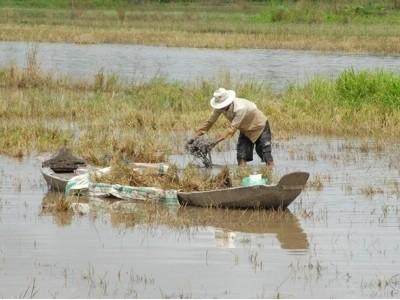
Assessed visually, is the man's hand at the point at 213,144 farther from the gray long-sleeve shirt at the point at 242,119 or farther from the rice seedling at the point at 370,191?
the rice seedling at the point at 370,191

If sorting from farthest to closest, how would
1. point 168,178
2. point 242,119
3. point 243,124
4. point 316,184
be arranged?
point 243,124, point 242,119, point 316,184, point 168,178

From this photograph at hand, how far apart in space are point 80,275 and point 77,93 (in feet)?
39.4

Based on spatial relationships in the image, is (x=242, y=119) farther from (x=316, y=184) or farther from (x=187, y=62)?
(x=187, y=62)

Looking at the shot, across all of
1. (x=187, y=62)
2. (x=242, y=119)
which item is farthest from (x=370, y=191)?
(x=187, y=62)

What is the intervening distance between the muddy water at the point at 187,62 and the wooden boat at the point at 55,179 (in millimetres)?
10631

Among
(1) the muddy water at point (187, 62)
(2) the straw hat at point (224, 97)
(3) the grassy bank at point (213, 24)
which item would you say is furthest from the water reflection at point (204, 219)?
(3) the grassy bank at point (213, 24)

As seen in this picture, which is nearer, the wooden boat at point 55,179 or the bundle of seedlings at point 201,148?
the wooden boat at point 55,179

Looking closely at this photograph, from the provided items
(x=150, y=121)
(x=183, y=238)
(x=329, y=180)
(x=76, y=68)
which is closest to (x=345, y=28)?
(x=76, y=68)

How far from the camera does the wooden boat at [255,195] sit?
9805 millimetres

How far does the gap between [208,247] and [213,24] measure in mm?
31476

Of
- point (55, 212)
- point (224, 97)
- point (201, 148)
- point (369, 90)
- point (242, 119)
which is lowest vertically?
point (55, 212)

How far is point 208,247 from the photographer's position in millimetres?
8711

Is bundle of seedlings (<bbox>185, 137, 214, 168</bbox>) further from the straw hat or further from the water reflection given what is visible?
the water reflection

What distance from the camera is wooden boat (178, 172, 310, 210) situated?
9805mm
